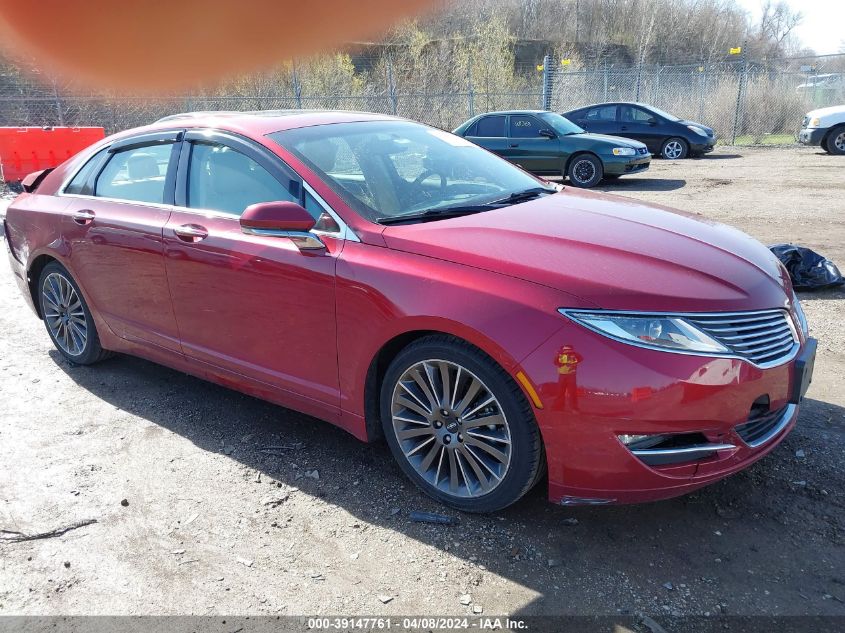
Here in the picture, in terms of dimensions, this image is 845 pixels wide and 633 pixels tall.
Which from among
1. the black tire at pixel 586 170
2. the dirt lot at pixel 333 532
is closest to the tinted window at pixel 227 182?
the dirt lot at pixel 333 532

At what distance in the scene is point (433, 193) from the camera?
358 cm

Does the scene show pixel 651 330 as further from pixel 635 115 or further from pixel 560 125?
pixel 635 115

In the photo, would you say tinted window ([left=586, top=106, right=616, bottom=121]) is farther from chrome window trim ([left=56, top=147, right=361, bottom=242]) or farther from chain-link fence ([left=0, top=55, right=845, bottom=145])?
chrome window trim ([left=56, top=147, right=361, bottom=242])

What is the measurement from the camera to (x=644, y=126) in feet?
56.0

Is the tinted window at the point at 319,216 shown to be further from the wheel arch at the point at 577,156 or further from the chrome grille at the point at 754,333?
the wheel arch at the point at 577,156

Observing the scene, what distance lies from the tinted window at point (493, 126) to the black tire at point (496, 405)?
11.2 metres

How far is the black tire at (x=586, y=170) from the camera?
510 inches

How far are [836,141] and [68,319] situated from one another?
17988 millimetres

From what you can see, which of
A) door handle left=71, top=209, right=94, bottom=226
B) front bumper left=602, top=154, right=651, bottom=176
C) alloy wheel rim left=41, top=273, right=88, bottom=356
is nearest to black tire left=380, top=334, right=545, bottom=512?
door handle left=71, top=209, right=94, bottom=226

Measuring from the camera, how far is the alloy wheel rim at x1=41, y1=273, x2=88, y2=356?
15.5ft

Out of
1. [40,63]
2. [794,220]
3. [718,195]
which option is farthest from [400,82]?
[794,220]

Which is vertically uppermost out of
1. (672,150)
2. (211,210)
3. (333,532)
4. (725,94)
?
(211,210)

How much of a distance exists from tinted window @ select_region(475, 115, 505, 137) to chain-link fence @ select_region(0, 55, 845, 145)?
24.7 ft

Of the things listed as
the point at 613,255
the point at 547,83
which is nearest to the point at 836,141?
the point at 547,83
